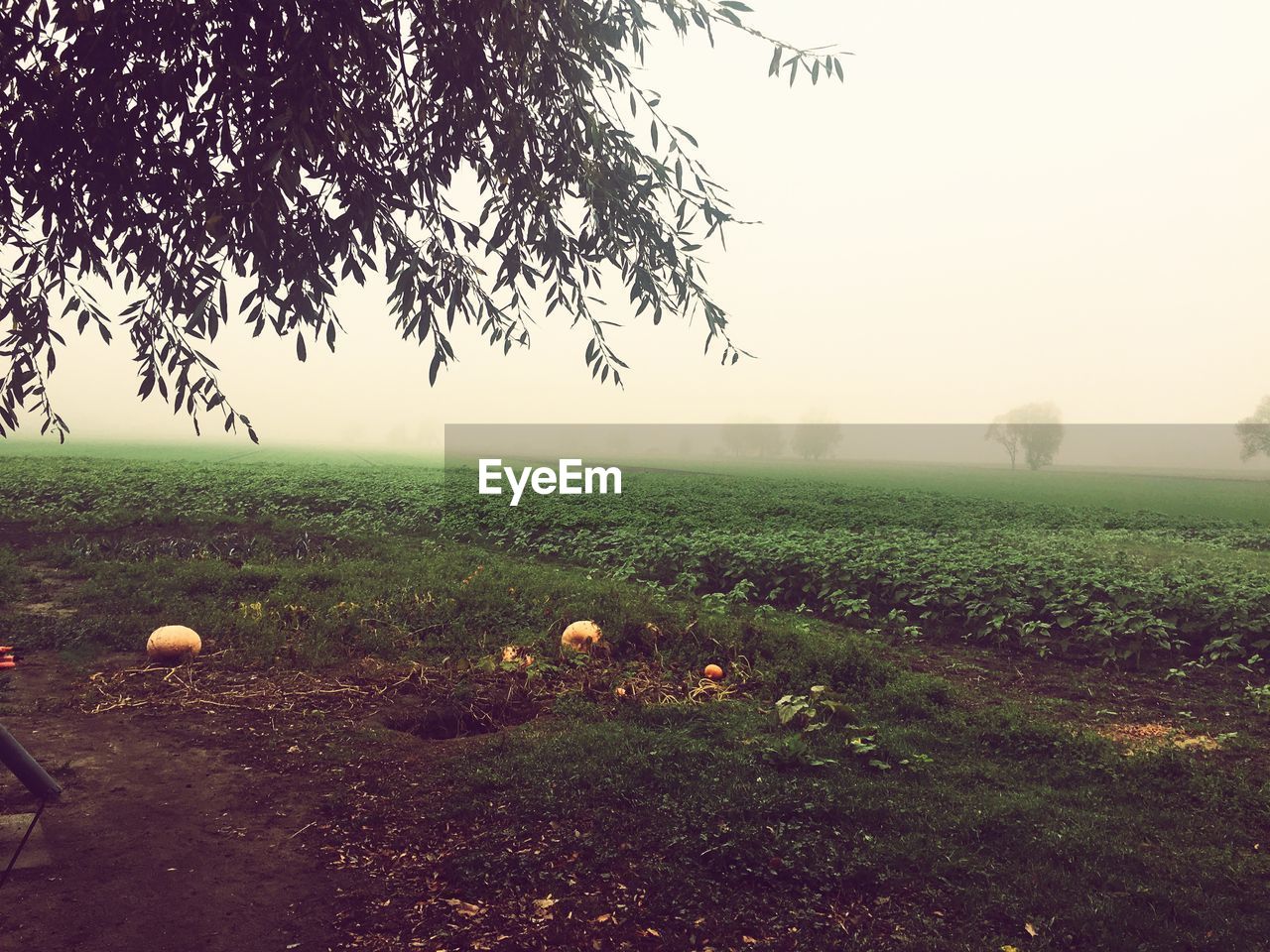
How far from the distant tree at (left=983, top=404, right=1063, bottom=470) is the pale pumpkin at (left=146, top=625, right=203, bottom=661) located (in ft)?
352

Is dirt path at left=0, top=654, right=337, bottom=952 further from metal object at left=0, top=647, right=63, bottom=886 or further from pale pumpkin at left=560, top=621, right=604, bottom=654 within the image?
pale pumpkin at left=560, top=621, right=604, bottom=654

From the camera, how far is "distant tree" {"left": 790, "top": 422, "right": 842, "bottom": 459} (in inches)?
5133

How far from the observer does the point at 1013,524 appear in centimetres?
2525

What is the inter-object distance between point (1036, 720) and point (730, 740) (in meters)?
2.87

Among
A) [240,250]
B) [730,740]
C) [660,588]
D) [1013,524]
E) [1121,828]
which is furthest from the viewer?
[1013,524]

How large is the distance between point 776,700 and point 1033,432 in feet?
352

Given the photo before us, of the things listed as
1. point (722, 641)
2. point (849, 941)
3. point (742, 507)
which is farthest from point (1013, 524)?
point (849, 941)

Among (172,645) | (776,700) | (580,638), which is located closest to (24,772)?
(172,645)

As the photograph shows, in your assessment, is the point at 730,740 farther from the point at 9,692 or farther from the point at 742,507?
the point at 742,507

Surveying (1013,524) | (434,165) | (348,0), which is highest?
(348,0)

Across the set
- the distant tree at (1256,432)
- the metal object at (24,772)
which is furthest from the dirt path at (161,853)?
the distant tree at (1256,432)

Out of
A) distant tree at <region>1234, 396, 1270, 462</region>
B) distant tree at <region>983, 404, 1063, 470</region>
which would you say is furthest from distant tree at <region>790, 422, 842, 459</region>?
distant tree at <region>1234, 396, 1270, 462</region>

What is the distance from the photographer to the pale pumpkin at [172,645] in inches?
331

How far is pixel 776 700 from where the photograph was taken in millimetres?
7781
